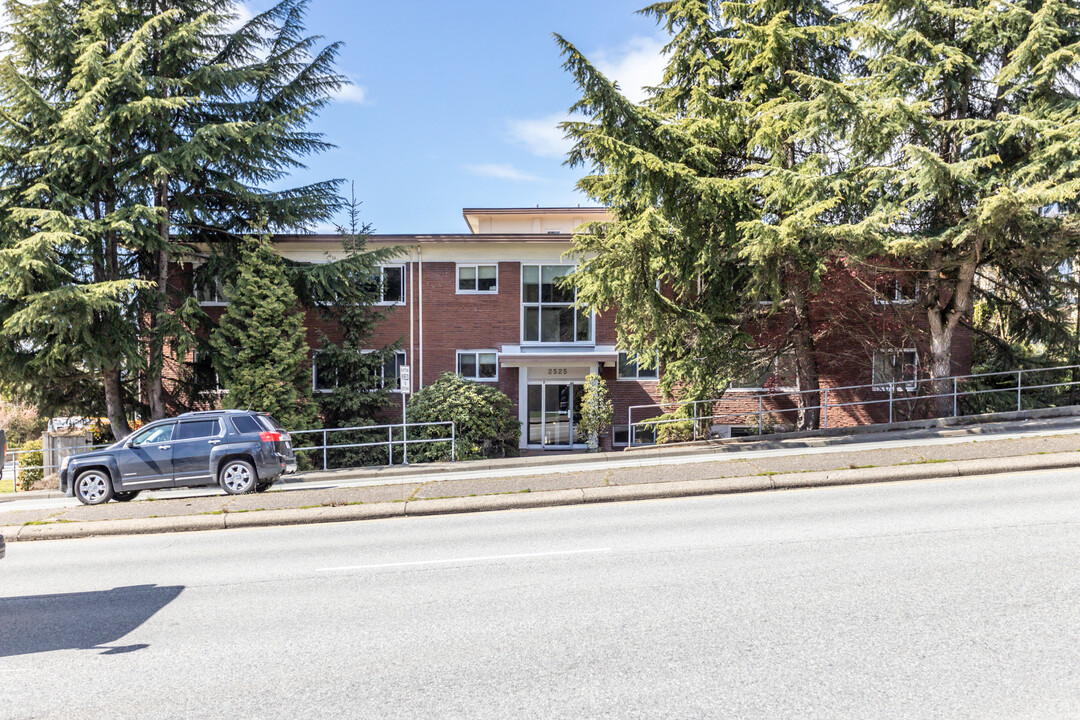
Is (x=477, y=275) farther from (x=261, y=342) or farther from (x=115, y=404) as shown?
(x=115, y=404)

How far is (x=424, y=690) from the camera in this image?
12.9 feet

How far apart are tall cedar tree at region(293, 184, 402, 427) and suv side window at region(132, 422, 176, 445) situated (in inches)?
298

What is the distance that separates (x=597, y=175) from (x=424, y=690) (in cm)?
1554

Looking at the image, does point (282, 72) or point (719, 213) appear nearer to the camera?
point (719, 213)

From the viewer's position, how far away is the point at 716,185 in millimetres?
15367

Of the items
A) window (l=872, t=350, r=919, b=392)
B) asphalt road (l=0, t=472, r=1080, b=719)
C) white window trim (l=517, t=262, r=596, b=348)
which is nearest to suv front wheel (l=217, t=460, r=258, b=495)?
asphalt road (l=0, t=472, r=1080, b=719)

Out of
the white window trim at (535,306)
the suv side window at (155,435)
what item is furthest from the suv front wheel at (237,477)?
the white window trim at (535,306)

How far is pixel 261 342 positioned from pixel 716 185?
→ 13.1 metres

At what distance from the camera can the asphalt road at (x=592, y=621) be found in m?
3.74

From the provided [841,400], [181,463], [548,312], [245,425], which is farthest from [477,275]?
[841,400]

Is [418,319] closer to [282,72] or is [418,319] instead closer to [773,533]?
[282,72]

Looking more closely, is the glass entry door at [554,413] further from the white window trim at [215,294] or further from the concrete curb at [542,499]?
the concrete curb at [542,499]

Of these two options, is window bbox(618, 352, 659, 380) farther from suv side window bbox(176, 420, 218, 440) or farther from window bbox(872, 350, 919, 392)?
suv side window bbox(176, 420, 218, 440)

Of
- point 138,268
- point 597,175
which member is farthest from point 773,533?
point 138,268
